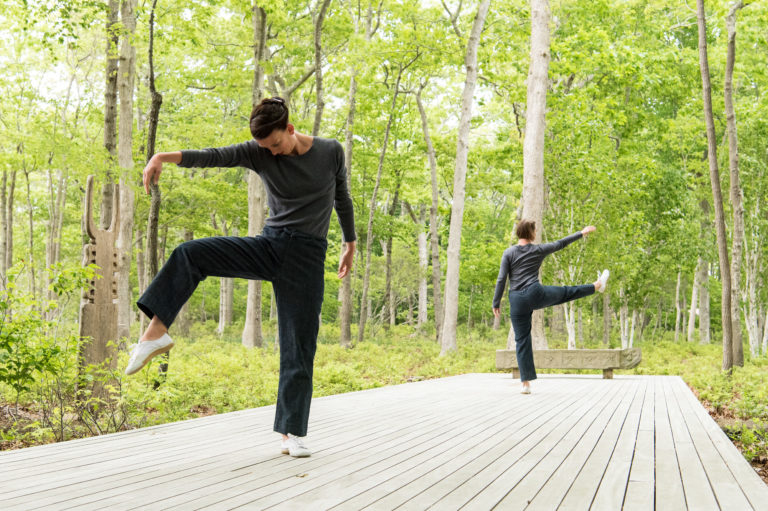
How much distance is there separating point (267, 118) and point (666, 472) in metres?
2.81

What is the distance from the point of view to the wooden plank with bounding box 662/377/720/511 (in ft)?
8.63

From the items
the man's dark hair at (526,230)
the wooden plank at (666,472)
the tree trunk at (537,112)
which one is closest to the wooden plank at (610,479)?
the wooden plank at (666,472)

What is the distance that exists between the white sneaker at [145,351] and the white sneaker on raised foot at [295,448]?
3.12 ft

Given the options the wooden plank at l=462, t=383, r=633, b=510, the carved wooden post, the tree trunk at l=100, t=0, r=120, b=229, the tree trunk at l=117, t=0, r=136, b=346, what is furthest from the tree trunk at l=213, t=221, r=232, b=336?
the wooden plank at l=462, t=383, r=633, b=510

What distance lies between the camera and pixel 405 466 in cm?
344

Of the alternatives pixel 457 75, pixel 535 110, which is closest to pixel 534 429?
pixel 535 110

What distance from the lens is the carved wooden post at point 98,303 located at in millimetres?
6430

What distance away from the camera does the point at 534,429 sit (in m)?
5.01

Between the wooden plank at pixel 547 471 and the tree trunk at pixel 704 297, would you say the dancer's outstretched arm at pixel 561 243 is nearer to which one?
the wooden plank at pixel 547 471

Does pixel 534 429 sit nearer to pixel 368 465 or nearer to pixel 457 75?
pixel 368 465

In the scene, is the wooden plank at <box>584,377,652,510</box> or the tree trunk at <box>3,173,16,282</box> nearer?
the wooden plank at <box>584,377,652,510</box>

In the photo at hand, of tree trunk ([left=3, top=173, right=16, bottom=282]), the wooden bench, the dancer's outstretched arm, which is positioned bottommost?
the wooden bench

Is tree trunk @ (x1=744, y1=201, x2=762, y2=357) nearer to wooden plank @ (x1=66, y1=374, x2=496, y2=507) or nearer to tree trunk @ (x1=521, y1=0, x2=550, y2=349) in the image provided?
tree trunk @ (x1=521, y1=0, x2=550, y2=349)

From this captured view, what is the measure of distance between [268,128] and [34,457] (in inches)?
89.3
